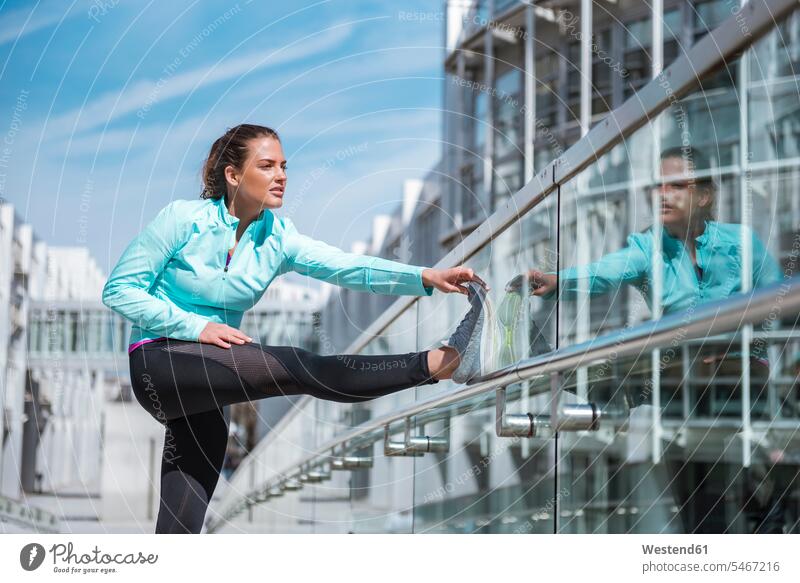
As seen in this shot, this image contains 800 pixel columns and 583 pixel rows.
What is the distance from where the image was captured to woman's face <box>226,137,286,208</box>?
209 cm

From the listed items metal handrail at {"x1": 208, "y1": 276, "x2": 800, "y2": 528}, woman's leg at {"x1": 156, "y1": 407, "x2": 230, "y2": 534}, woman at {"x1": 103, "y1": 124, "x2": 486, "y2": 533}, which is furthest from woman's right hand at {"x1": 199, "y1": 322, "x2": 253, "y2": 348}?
metal handrail at {"x1": 208, "y1": 276, "x2": 800, "y2": 528}

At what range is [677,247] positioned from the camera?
7.18ft

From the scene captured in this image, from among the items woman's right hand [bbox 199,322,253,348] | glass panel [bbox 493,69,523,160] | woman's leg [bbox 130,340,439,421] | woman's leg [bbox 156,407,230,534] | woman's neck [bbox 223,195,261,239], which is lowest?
woman's leg [bbox 156,407,230,534]

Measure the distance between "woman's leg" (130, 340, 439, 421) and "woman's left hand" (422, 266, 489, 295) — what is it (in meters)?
0.14

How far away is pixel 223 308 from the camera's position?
2.05 metres

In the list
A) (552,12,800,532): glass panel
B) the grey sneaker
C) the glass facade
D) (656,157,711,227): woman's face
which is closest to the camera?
the grey sneaker

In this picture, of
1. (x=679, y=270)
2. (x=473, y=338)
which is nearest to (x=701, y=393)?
(x=679, y=270)

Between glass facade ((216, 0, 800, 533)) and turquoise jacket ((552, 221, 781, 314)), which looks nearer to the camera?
turquoise jacket ((552, 221, 781, 314))

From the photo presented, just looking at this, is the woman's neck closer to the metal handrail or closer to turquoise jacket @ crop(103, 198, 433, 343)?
turquoise jacket @ crop(103, 198, 433, 343)

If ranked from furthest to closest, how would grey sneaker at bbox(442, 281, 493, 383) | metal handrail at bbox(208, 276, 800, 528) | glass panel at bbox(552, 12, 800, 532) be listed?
1. glass panel at bbox(552, 12, 800, 532)
2. grey sneaker at bbox(442, 281, 493, 383)
3. metal handrail at bbox(208, 276, 800, 528)

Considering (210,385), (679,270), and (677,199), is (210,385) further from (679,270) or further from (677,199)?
(677,199)

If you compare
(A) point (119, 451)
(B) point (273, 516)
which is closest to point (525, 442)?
(B) point (273, 516)

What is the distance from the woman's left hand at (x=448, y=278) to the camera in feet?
6.66
